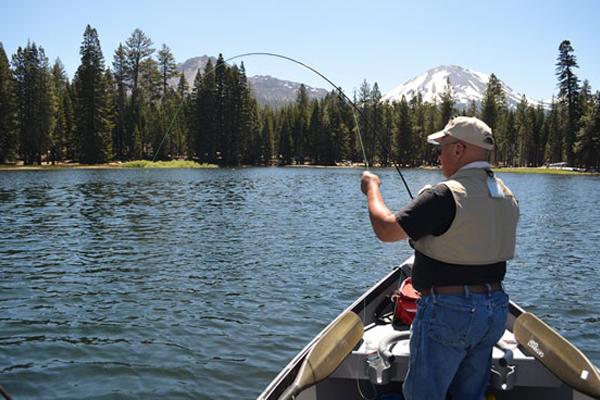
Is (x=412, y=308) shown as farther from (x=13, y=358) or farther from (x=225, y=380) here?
(x=13, y=358)

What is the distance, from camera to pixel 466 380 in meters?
3.70

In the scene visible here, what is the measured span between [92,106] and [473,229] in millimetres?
82563

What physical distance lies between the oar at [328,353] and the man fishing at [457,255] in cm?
88

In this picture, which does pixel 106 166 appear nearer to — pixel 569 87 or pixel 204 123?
pixel 204 123

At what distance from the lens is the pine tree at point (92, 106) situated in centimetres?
7719

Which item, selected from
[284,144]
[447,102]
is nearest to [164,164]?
[284,144]

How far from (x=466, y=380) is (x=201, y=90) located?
94999mm

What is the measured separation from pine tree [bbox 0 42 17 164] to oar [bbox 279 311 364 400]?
2947 inches

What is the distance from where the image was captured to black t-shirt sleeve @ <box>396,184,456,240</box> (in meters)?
3.25

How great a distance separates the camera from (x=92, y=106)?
257 ft

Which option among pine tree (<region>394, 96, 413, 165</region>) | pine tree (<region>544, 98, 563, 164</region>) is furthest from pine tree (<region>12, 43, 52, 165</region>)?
pine tree (<region>544, 98, 563, 164</region>)

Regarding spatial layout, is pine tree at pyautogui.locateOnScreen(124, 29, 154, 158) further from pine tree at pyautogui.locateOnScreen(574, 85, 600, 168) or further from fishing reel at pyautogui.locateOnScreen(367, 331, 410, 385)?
fishing reel at pyautogui.locateOnScreen(367, 331, 410, 385)

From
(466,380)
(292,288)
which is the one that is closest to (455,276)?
(466,380)

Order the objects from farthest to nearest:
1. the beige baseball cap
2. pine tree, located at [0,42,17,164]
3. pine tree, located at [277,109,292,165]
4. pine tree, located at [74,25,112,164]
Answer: pine tree, located at [277,109,292,165] < pine tree, located at [74,25,112,164] < pine tree, located at [0,42,17,164] < the beige baseball cap
